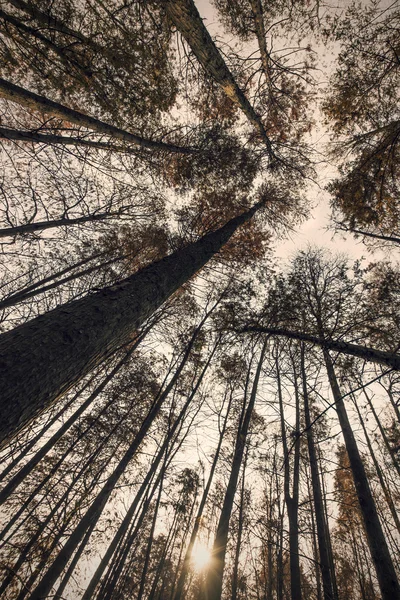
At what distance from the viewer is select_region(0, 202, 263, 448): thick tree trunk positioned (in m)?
1.29

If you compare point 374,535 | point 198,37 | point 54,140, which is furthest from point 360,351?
point 54,140

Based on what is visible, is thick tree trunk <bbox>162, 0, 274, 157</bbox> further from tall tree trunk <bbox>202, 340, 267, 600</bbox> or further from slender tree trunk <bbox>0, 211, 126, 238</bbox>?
tall tree trunk <bbox>202, 340, 267, 600</bbox>

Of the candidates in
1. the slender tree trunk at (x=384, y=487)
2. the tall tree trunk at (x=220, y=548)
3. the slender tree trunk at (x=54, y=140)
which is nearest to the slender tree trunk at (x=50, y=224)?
the slender tree trunk at (x=54, y=140)

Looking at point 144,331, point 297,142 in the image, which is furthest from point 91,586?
point 297,142

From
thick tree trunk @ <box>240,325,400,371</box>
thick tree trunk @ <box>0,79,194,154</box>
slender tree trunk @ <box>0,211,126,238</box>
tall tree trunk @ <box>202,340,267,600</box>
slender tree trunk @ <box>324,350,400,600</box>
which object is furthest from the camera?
slender tree trunk @ <box>0,211,126,238</box>

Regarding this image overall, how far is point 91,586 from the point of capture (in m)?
8.73

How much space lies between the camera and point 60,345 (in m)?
1.59

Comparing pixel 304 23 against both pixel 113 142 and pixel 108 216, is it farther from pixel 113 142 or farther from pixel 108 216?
pixel 108 216

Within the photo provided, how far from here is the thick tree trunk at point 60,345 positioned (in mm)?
1288

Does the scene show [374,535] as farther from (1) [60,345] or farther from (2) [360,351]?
(1) [60,345]

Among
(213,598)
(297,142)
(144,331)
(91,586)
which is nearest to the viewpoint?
(213,598)

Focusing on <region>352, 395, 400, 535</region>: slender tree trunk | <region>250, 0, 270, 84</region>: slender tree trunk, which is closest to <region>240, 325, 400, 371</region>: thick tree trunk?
<region>250, 0, 270, 84</region>: slender tree trunk

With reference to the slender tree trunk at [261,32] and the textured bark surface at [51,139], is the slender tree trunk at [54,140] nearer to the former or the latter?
the textured bark surface at [51,139]

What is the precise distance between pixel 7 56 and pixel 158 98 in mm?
2520
